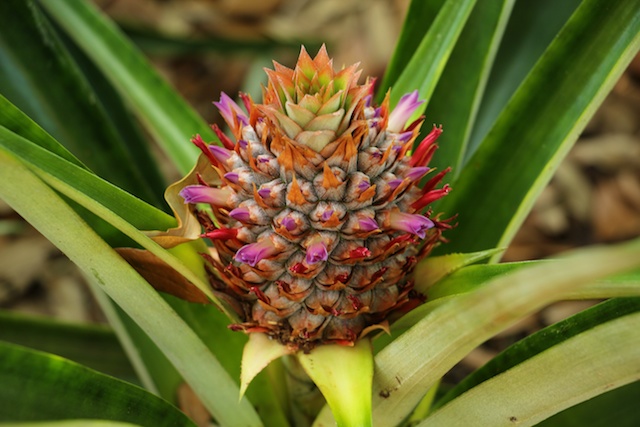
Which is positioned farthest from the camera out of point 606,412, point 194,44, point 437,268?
point 194,44

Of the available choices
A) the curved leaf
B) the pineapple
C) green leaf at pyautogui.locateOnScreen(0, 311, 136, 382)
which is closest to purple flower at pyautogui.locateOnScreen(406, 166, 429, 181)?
the pineapple

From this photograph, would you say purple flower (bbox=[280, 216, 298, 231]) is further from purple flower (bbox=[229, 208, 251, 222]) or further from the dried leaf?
the dried leaf

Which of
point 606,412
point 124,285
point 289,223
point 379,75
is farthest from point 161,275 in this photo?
point 379,75

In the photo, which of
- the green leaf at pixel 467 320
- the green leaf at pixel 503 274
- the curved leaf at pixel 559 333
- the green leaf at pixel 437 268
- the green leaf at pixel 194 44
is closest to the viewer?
the green leaf at pixel 467 320

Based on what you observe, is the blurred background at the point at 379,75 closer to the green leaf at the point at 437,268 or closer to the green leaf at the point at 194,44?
the green leaf at the point at 194,44

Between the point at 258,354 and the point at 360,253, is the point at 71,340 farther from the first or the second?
the point at 360,253

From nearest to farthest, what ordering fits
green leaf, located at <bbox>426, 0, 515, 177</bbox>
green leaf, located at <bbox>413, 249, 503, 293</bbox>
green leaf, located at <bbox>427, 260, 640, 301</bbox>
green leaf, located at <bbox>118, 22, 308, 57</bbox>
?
green leaf, located at <bbox>427, 260, 640, 301</bbox>, green leaf, located at <bbox>413, 249, 503, 293</bbox>, green leaf, located at <bbox>426, 0, 515, 177</bbox>, green leaf, located at <bbox>118, 22, 308, 57</bbox>

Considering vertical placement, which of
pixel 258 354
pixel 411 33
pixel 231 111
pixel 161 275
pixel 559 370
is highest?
pixel 411 33

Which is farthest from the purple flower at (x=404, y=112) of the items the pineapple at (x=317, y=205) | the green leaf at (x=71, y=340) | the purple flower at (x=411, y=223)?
the green leaf at (x=71, y=340)
